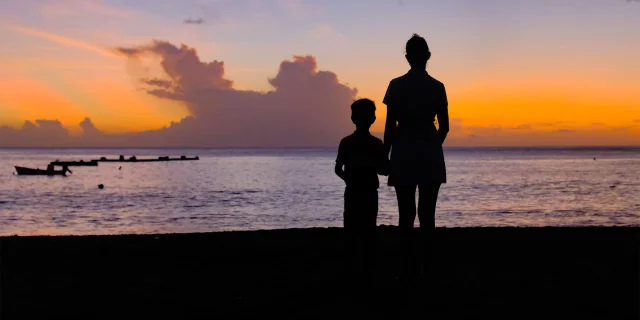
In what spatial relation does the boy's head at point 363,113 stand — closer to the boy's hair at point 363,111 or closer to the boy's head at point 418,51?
the boy's hair at point 363,111

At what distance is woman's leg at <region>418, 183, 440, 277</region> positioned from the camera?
17.4 ft

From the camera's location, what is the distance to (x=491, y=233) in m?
10.3

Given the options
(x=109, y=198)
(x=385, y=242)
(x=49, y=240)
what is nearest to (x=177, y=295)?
(x=385, y=242)

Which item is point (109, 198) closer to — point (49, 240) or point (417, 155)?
point (49, 240)

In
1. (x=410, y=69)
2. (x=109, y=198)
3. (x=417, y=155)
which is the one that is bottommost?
(x=109, y=198)

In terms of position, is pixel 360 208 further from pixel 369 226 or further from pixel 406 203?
pixel 406 203

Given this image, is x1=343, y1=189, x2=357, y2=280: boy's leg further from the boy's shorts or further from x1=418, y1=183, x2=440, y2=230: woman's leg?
x1=418, y1=183, x2=440, y2=230: woman's leg

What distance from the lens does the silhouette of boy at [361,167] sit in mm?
5223

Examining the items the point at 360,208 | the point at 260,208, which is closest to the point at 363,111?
the point at 360,208

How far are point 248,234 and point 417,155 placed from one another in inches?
223

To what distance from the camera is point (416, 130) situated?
526 cm

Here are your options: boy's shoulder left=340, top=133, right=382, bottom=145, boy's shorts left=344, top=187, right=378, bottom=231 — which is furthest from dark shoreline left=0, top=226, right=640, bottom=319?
boy's shoulder left=340, top=133, right=382, bottom=145

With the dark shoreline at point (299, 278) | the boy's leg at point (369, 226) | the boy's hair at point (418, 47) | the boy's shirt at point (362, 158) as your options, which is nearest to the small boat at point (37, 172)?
the dark shoreline at point (299, 278)

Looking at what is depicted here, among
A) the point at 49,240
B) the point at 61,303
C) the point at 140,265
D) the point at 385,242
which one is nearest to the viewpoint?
the point at 61,303
